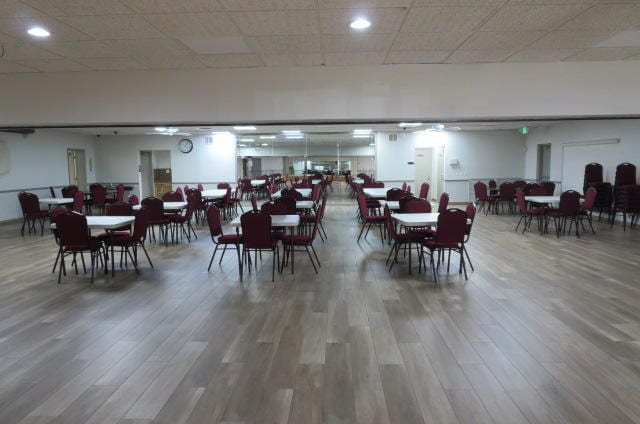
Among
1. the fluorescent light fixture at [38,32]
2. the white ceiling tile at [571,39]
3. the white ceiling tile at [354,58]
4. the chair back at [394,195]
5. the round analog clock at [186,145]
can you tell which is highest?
the white ceiling tile at [571,39]

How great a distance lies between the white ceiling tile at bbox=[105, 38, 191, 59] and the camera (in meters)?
4.81

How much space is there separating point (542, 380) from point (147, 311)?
12.5 ft

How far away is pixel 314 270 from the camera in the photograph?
Answer: 6.22 metres

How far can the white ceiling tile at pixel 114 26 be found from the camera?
159 inches

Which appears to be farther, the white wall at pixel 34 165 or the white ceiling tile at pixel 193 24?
the white wall at pixel 34 165

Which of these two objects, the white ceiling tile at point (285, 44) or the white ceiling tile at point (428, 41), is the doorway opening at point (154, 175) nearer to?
the white ceiling tile at point (285, 44)

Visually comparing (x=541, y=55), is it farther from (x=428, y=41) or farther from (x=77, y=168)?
(x=77, y=168)

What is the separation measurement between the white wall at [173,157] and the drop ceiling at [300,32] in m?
9.96

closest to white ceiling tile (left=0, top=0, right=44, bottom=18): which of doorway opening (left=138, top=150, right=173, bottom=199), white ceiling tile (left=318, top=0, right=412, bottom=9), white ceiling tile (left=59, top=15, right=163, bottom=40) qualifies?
white ceiling tile (left=59, top=15, right=163, bottom=40)

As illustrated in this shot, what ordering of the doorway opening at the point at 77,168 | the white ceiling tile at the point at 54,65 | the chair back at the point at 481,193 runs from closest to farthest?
the white ceiling tile at the point at 54,65 < the chair back at the point at 481,193 < the doorway opening at the point at 77,168

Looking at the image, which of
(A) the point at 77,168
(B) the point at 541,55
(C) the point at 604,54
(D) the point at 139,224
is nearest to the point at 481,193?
(C) the point at 604,54

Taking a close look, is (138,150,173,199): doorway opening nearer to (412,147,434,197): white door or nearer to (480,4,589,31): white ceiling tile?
(412,147,434,197): white door

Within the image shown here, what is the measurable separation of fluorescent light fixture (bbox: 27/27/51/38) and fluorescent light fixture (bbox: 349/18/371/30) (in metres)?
3.19

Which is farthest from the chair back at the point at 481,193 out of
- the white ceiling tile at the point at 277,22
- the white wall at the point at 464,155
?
the white ceiling tile at the point at 277,22
